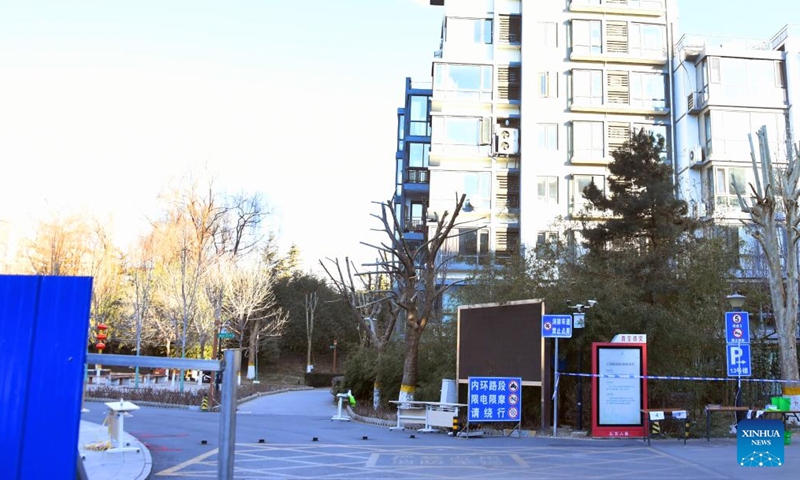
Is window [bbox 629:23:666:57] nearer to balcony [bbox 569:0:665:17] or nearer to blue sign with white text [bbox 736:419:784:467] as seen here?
balcony [bbox 569:0:665:17]

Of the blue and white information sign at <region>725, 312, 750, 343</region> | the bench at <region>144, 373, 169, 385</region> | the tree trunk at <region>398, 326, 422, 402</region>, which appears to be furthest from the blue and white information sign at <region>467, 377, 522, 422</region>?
the bench at <region>144, 373, 169, 385</region>

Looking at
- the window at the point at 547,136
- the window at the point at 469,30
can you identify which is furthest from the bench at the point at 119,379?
the window at the point at 469,30

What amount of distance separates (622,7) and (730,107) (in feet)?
27.4

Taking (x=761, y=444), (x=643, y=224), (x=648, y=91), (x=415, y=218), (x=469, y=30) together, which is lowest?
(x=761, y=444)

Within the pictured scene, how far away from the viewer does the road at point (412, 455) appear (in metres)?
11.5

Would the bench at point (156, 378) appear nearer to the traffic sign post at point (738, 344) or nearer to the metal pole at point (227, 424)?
the traffic sign post at point (738, 344)

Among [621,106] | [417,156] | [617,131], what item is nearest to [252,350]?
[417,156]

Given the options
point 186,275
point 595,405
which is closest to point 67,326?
point 595,405

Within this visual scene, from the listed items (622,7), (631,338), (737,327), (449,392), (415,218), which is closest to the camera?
(737,327)

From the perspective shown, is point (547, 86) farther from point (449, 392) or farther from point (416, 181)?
point (449, 392)

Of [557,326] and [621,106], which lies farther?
[621,106]

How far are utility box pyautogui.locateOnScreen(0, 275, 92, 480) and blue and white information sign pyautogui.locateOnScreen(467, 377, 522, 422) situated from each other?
44.2 feet

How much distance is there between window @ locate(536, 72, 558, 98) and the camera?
1629 inches

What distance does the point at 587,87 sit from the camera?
41156mm
